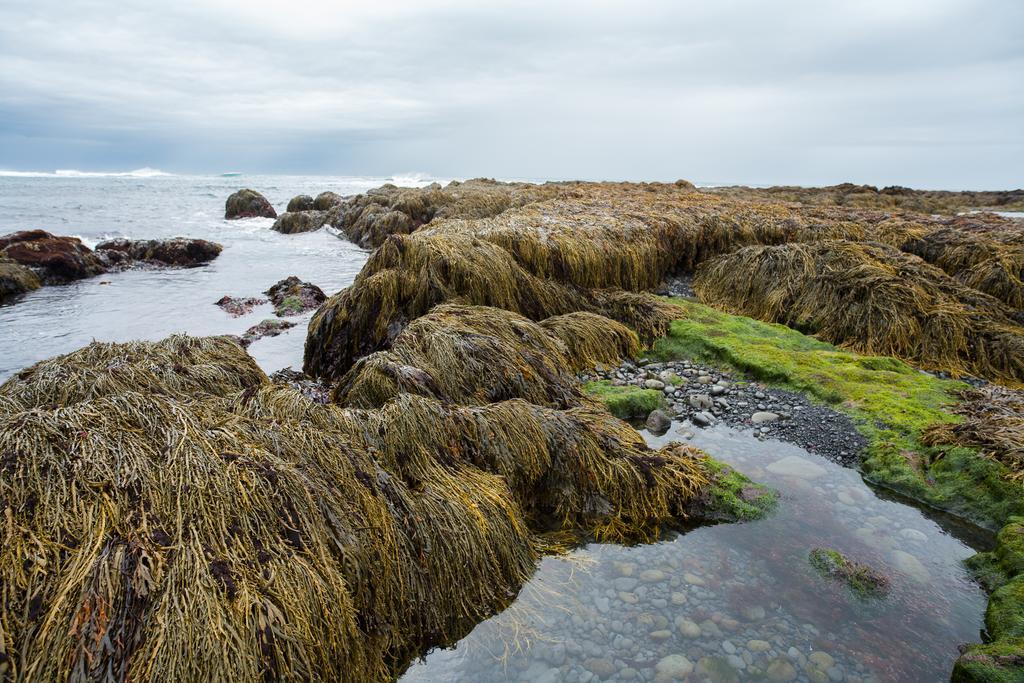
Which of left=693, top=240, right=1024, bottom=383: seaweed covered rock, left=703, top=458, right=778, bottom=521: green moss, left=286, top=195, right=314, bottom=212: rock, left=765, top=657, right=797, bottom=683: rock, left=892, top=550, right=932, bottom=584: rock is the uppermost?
left=286, top=195, right=314, bottom=212: rock

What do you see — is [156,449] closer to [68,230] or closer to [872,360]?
Answer: [872,360]

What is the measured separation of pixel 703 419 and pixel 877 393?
211cm

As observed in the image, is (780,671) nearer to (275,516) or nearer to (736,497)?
(736,497)

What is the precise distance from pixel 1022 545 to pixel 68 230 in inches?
1211

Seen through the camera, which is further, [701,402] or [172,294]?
[172,294]

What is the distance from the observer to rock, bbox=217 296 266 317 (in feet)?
35.1

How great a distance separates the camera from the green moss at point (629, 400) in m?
5.86

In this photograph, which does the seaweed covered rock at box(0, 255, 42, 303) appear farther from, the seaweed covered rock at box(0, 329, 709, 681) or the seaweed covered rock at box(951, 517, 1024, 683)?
the seaweed covered rock at box(951, 517, 1024, 683)

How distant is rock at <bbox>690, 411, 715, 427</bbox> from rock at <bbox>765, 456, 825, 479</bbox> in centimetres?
84

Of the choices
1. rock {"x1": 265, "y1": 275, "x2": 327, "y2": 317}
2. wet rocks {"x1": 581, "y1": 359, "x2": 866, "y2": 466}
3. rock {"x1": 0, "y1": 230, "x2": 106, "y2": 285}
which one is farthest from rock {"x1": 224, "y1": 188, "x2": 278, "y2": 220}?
wet rocks {"x1": 581, "y1": 359, "x2": 866, "y2": 466}

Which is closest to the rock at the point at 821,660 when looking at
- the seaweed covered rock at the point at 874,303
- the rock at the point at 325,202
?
the seaweed covered rock at the point at 874,303

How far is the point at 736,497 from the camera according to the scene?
14.3ft

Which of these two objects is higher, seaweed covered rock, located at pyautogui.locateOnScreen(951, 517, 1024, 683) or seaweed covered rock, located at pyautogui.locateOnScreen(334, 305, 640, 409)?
seaweed covered rock, located at pyautogui.locateOnScreen(334, 305, 640, 409)

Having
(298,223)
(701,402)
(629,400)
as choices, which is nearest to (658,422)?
(629,400)
